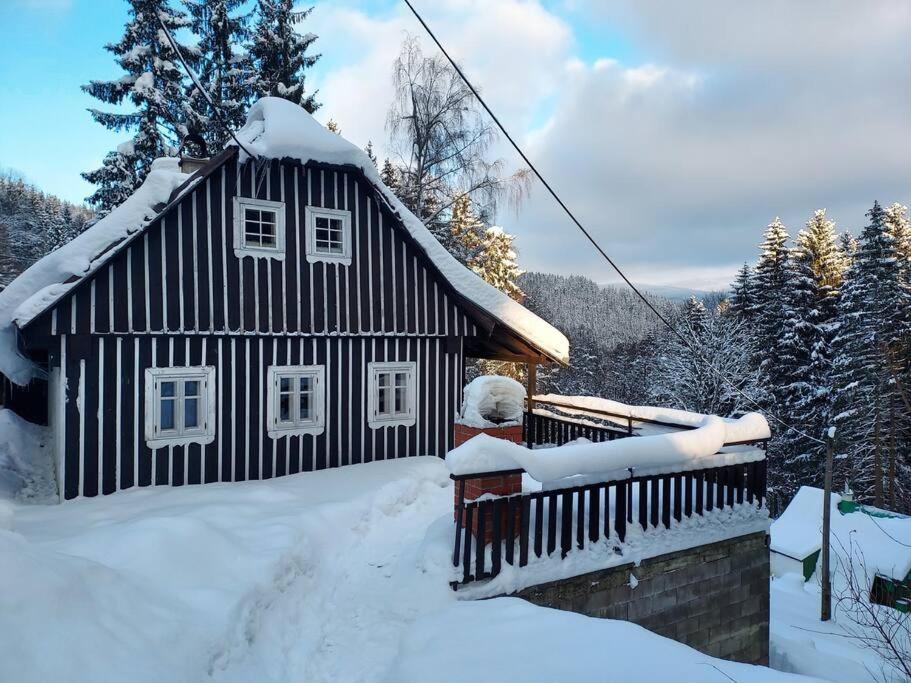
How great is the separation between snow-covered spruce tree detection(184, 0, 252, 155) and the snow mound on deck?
15008 mm

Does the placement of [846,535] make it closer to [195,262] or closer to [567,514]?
[567,514]

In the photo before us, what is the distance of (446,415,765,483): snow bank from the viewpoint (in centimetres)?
516

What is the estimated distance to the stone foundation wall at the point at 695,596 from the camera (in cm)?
559

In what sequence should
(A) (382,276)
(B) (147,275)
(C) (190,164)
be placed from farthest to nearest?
1. (C) (190,164)
2. (A) (382,276)
3. (B) (147,275)

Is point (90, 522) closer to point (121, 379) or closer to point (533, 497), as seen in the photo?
point (121, 379)

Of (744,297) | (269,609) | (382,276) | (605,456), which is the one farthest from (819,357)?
(269,609)

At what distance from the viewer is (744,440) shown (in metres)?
7.59

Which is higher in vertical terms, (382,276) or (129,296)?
(382,276)

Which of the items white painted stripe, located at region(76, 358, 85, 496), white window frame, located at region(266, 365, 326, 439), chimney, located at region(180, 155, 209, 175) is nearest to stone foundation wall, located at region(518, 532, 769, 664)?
white window frame, located at region(266, 365, 326, 439)

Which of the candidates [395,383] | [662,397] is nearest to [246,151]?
[395,383]

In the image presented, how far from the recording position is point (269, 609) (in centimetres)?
505

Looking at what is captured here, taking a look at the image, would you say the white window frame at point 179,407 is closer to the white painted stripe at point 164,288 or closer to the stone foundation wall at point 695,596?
the white painted stripe at point 164,288

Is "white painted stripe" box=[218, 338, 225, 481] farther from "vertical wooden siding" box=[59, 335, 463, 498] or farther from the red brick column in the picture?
the red brick column

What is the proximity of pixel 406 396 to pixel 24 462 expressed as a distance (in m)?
7.60
